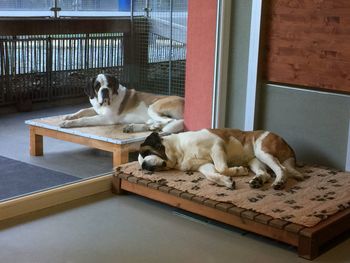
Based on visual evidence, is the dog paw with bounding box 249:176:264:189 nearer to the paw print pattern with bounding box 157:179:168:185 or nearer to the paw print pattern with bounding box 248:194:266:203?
the paw print pattern with bounding box 248:194:266:203

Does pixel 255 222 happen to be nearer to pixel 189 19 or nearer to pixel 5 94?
pixel 5 94

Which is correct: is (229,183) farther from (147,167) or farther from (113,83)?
(113,83)

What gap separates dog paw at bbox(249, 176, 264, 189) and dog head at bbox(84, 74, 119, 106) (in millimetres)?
1241

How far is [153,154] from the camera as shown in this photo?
3.80 metres

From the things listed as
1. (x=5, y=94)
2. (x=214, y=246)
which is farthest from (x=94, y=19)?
(x=214, y=246)

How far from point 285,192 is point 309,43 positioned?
1.16 m

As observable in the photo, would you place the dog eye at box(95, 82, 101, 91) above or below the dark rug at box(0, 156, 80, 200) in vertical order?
above

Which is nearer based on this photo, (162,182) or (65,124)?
(162,182)

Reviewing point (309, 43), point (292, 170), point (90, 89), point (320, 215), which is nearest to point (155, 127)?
point (90, 89)

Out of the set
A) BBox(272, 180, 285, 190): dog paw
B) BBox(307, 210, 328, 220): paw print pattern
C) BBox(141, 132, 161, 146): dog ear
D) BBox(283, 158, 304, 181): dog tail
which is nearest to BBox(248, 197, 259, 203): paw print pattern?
BBox(272, 180, 285, 190): dog paw

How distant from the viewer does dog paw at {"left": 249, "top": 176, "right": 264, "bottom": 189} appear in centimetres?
348

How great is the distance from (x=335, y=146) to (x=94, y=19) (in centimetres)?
179

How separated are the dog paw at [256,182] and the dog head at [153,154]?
60 centimetres

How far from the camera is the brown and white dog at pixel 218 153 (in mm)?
3719
